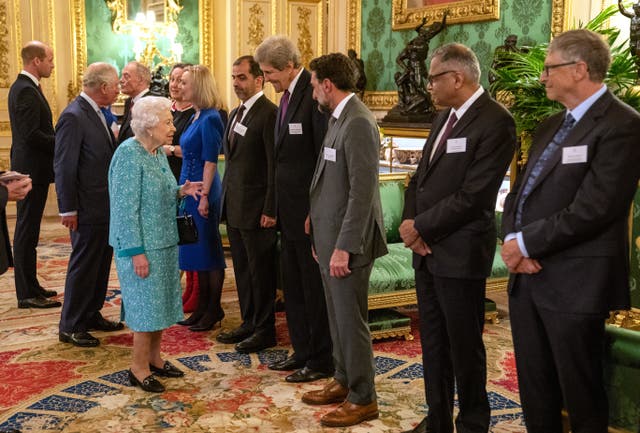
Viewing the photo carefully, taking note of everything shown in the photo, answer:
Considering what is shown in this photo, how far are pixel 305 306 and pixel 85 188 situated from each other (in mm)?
1500

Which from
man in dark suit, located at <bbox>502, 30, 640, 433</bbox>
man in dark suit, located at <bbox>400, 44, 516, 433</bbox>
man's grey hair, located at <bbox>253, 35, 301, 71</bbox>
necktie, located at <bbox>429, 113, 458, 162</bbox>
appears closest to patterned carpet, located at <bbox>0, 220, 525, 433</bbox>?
man in dark suit, located at <bbox>400, 44, 516, 433</bbox>

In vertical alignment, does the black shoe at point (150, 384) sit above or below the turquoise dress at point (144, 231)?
below

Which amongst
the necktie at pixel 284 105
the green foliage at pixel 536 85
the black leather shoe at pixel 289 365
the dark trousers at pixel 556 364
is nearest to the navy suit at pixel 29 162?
the black leather shoe at pixel 289 365

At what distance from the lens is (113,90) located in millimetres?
4379

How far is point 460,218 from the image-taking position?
2648mm

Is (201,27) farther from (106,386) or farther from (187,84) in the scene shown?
(106,386)

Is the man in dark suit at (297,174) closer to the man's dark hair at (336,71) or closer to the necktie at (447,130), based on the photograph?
the man's dark hair at (336,71)

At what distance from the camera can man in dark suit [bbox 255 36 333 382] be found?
142 inches

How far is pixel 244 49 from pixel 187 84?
5716 millimetres

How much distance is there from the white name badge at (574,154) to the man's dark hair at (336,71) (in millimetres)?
1051

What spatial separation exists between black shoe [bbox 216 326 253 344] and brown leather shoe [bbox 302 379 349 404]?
1025 mm

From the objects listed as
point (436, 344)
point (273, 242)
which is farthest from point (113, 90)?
point (436, 344)

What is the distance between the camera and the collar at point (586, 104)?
228 cm

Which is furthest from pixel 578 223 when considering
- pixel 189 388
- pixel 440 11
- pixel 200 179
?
pixel 440 11
